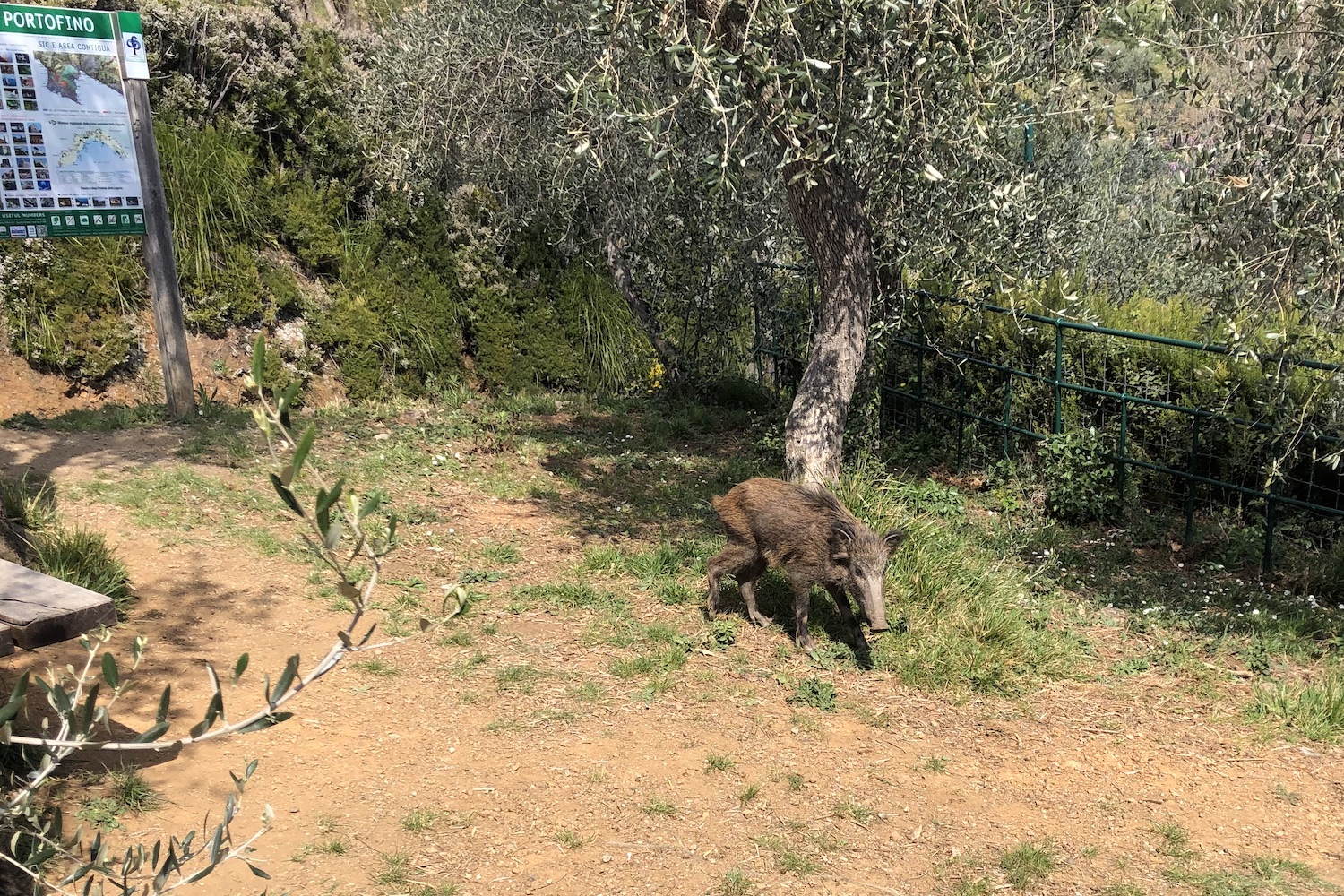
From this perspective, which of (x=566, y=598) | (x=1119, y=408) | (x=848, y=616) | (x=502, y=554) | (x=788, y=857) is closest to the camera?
(x=788, y=857)

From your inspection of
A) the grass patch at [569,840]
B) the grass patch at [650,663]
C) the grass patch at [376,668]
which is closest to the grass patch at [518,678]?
the grass patch at [650,663]

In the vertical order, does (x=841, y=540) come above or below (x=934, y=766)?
above

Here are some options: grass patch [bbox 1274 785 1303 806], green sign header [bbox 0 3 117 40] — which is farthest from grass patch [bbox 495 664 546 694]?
green sign header [bbox 0 3 117 40]

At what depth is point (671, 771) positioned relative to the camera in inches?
185

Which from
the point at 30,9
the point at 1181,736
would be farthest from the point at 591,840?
the point at 30,9

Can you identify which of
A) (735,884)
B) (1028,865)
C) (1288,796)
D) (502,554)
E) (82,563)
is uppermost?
(82,563)

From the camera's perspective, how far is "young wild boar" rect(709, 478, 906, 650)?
5.51 m

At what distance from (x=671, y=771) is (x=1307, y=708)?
127 inches

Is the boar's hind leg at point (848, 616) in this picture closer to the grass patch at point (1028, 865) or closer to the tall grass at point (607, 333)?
the grass patch at point (1028, 865)

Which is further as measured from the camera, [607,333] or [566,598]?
[607,333]

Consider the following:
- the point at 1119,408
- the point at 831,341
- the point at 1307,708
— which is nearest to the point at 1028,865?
the point at 1307,708

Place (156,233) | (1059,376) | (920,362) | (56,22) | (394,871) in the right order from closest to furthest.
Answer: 1. (394,871)
2. (56,22)
3. (1059,376)
4. (156,233)
5. (920,362)

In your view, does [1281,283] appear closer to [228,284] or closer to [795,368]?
[795,368]

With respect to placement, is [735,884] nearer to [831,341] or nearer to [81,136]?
[831,341]
